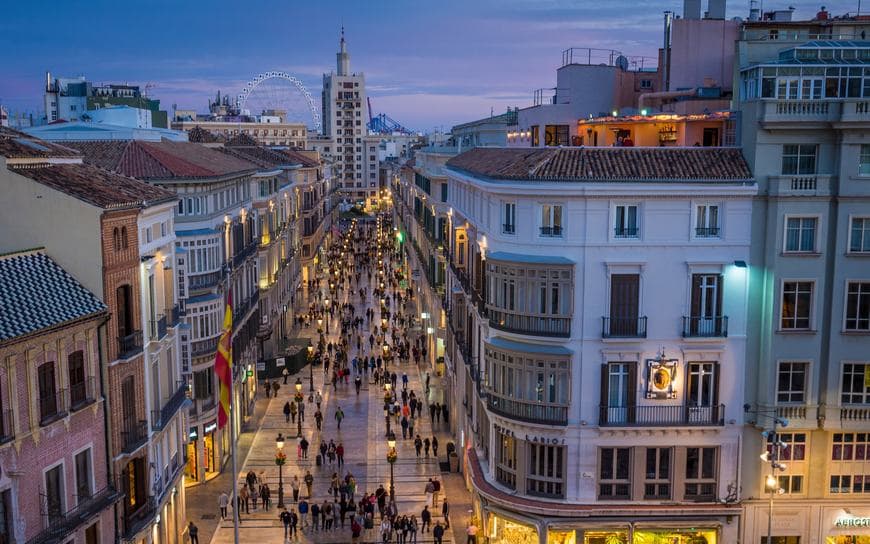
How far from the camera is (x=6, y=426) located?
2342cm

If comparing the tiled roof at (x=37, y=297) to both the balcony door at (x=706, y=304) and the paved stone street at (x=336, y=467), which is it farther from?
the balcony door at (x=706, y=304)

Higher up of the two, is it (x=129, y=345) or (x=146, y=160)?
(x=146, y=160)

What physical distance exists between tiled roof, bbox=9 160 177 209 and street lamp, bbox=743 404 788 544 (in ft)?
72.4

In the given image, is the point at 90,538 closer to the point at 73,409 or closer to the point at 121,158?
the point at 73,409

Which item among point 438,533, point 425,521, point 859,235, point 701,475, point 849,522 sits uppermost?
point 859,235

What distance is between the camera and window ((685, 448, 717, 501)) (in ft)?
108

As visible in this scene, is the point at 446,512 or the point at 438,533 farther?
the point at 446,512

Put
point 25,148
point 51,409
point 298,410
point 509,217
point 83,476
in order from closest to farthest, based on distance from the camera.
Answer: point 51,409 → point 83,476 → point 25,148 → point 509,217 → point 298,410

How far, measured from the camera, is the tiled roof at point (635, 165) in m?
31.8

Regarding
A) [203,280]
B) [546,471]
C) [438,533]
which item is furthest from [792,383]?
[203,280]

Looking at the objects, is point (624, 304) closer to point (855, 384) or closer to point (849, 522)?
point (855, 384)

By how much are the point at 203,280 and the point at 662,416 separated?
23.3m

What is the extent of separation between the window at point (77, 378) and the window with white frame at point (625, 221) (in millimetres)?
17714

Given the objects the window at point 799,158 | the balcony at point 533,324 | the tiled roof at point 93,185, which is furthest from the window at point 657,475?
the tiled roof at point 93,185
